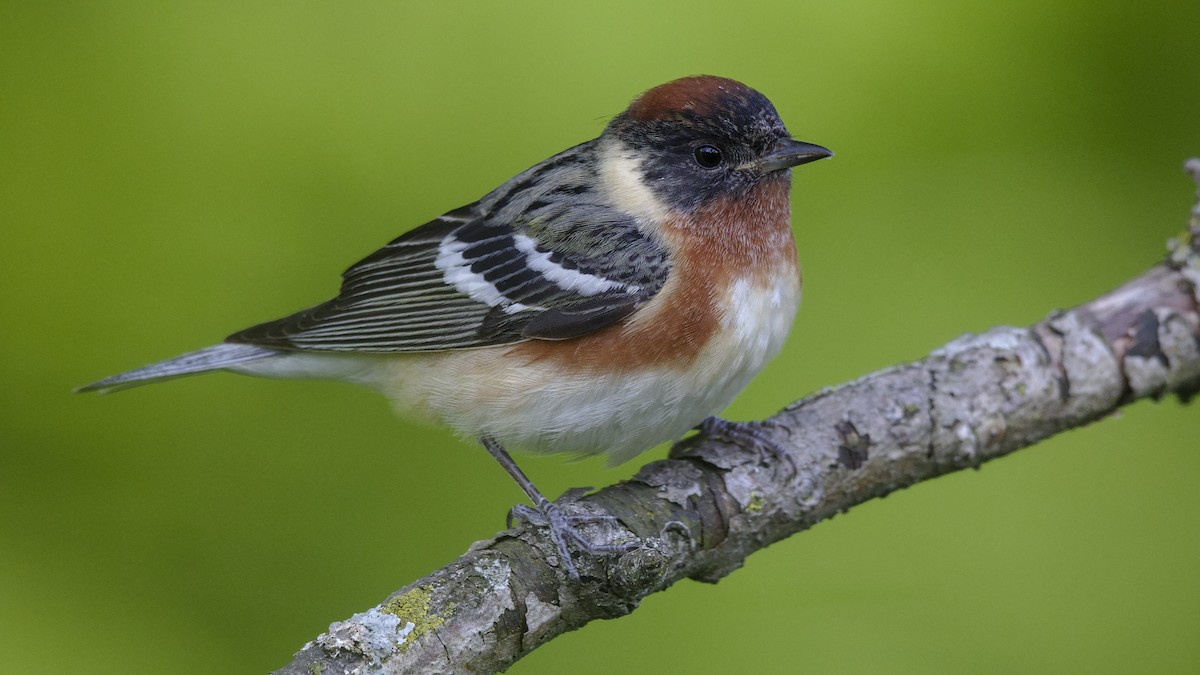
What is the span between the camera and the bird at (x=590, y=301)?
315cm

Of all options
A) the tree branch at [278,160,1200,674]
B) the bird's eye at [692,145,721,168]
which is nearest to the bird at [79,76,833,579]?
the bird's eye at [692,145,721,168]

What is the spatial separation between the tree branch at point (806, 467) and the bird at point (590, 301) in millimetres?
224

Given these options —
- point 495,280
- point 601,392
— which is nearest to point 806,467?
point 601,392

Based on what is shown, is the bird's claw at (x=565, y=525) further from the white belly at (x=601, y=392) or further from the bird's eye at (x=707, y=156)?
the bird's eye at (x=707, y=156)

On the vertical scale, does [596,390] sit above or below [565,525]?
above

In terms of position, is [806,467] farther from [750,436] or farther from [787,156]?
[787,156]

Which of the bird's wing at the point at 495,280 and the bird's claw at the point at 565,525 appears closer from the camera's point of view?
the bird's claw at the point at 565,525

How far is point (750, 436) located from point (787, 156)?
36.6 inches

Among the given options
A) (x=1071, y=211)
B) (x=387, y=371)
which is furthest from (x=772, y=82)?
(x=387, y=371)

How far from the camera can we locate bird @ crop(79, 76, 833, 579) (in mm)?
3150

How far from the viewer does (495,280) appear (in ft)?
11.2

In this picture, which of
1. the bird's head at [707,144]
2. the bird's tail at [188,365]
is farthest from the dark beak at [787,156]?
the bird's tail at [188,365]

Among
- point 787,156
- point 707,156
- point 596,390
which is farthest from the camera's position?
point 707,156

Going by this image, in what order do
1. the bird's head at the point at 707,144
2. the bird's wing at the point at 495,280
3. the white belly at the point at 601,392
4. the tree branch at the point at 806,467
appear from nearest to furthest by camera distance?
the tree branch at the point at 806,467 < the white belly at the point at 601,392 < the bird's wing at the point at 495,280 < the bird's head at the point at 707,144
